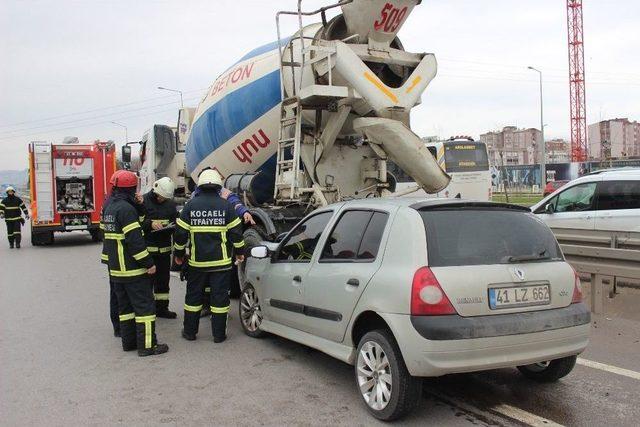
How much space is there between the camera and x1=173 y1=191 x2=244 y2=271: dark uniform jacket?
591cm

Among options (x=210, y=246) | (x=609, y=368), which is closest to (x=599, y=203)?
(x=609, y=368)

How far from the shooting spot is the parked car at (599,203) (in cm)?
862

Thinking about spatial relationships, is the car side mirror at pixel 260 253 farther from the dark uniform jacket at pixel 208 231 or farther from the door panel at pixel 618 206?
the door panel at pixel 618 206

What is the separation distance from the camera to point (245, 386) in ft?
15.3

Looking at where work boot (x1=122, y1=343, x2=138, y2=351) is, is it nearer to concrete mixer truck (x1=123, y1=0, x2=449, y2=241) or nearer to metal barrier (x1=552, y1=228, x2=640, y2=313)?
concrete mixer truck (x1=123, y1=0, x2=449, y2=241)

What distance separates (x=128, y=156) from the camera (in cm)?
1670

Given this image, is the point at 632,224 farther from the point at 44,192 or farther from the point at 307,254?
the point at 44,192

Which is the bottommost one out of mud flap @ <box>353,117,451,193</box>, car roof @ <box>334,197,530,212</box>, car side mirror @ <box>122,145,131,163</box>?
car roof @ <box>334,197,530,212</box>

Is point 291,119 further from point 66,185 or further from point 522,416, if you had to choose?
point 66,185

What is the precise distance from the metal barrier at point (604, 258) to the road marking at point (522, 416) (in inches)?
117

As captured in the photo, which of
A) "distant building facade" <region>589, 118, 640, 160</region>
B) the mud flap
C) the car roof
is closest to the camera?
the car roof

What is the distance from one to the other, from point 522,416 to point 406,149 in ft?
13.2

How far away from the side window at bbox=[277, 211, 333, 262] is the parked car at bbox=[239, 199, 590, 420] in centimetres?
33

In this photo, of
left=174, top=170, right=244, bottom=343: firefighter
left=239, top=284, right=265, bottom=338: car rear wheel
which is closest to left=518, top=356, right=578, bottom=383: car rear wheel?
left=239, top=284, right=265, bottom=338: car rear wheel
